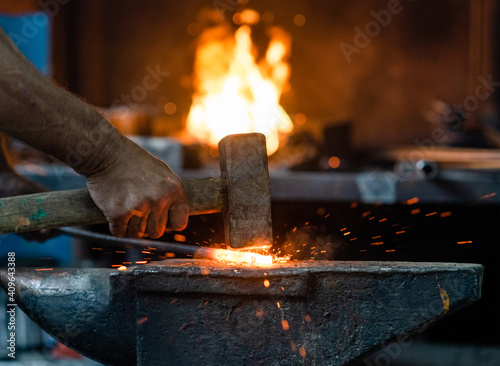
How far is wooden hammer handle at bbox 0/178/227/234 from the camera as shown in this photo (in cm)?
158

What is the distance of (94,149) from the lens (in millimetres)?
1459

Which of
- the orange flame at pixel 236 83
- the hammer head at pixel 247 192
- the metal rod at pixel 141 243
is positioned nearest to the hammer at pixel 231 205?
the hammer head at pixel 247 192

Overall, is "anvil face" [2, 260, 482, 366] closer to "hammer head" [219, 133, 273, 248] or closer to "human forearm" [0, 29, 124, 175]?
"hammer head" [219, 133, 273, 248]

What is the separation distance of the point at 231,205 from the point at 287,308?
1.00 feet

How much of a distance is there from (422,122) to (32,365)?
389 centimetres

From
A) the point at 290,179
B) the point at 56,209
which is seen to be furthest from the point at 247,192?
the point at 290,179

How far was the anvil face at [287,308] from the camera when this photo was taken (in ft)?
4.69

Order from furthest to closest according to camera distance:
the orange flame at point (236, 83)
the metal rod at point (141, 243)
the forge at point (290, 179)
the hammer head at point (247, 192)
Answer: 1. the orange flame at point (236, 83)
2. the metal rod at point (141, 243)
3. the hammer head at point (247, 192)
4. the forge at point (290, 179)

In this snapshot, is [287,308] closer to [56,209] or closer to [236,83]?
[56,209]

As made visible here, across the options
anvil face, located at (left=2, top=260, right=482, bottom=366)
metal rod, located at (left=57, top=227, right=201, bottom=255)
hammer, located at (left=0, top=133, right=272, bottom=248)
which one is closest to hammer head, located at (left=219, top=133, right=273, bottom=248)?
hammer, located at (left=0, top=133, right=272, bottom=248)

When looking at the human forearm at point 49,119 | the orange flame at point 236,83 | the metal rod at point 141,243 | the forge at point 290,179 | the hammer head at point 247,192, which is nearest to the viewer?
the human forearm at point 49,119

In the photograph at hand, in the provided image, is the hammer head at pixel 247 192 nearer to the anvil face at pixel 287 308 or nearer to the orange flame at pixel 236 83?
the anvil face at pixel 287 308

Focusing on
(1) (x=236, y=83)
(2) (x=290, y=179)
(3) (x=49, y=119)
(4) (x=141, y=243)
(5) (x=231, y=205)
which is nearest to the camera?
(3) (x=49, y=119)

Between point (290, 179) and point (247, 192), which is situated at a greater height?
point (290, 179)
